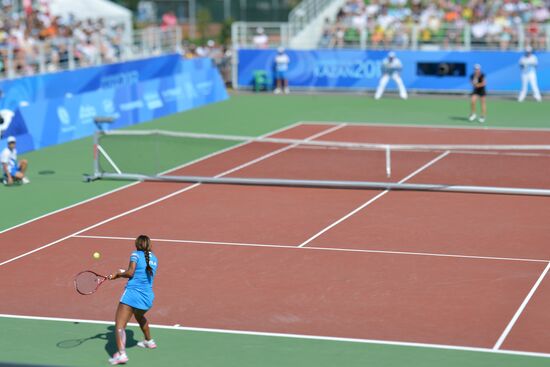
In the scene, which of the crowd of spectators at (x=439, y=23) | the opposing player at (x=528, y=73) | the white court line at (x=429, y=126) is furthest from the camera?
the crowd of spectators at (x=439, y=23)

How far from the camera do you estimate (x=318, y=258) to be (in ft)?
61.6

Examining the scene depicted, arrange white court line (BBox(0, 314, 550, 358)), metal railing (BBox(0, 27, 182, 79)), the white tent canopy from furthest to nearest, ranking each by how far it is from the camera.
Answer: the white tent canopy → metal railing (BBox(0, 27, 182, 79)) → white court line (BBox(0, 314, 550, 358))

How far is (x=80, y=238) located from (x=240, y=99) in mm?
24521

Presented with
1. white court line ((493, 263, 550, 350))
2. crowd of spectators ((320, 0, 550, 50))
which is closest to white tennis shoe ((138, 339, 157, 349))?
white court line ((493, 263, 550, 350))

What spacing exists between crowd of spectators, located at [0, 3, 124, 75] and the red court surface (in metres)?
12.3

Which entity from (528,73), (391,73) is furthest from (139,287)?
(391,73)

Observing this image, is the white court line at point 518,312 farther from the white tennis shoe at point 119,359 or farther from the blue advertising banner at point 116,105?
the blue advertising banner at point 116,105

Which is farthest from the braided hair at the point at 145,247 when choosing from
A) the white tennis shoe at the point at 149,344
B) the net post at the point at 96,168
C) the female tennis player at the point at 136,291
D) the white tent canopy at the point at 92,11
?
the white tent canopy at the point at 92,11

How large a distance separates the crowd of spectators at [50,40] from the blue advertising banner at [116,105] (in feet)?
8.79

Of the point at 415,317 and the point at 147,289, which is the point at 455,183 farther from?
the point at 147,289

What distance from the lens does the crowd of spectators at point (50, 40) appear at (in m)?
37.6

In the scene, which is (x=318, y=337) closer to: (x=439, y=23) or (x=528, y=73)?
(x=528, y=73)

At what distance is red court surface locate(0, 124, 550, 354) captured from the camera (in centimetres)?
1538

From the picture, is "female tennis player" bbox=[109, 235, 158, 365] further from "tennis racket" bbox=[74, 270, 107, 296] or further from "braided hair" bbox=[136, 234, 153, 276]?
"tennis racket" bbox=[74, 270, 107, 296]
